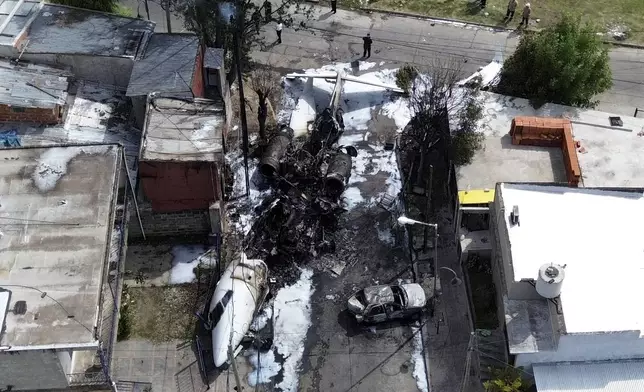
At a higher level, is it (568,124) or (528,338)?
(568,124)

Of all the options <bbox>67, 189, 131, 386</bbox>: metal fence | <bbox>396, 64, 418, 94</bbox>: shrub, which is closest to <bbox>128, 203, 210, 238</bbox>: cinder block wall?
<bbox>67, 189, 131, 386</bbox>: metal fence

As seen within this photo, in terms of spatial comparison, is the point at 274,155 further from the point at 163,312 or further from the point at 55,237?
the point at 55,237

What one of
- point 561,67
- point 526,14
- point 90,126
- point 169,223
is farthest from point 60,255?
point 526,14

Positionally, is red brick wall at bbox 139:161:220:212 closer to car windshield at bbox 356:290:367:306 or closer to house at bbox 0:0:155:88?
house at bbox 0:0:155:88

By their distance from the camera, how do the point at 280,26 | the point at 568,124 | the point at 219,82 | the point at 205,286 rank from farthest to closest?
1. the point at 280,26
2. the point at 219,82
3. the point at 568,124
4. the point at 205,286

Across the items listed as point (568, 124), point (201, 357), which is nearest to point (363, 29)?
point (568, 124)

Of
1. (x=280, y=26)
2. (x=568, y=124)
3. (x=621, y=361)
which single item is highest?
(x=280, y=26)

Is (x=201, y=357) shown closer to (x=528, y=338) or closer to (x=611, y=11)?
(x=528, y=338)

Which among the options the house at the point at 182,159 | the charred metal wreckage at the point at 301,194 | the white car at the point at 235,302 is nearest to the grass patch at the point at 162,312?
the white car at the point at 235,302

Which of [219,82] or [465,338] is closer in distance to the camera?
[465,338]
